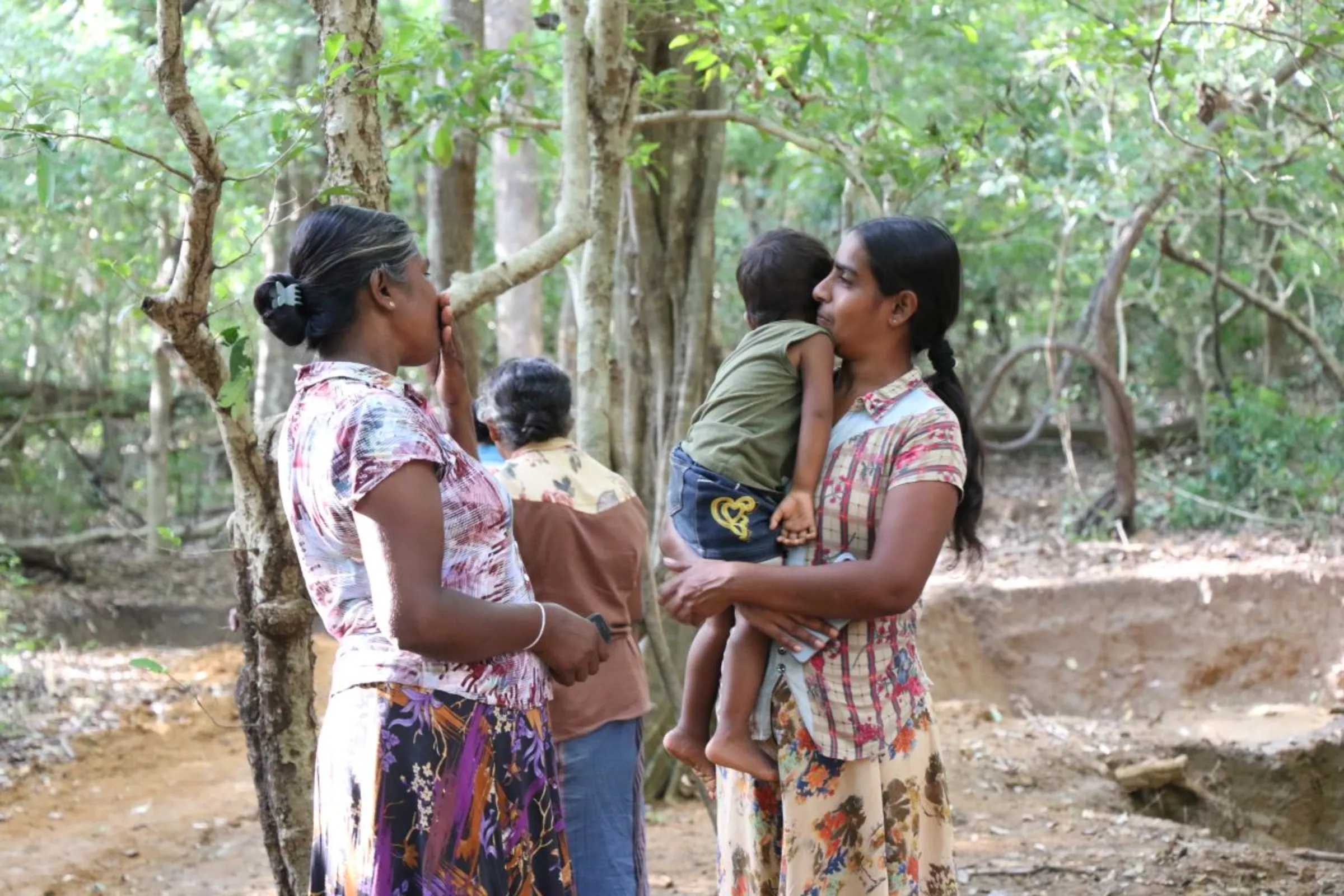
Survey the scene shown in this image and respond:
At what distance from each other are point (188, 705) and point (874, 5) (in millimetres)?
5402

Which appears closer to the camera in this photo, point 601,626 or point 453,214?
point 601,626

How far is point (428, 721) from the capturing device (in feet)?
6.51

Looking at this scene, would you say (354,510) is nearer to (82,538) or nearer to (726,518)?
(726,518)

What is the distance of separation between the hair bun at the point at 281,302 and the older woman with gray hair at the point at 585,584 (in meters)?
1.18

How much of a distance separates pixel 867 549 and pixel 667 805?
409 centimetres

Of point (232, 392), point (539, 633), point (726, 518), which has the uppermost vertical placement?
point (232, 392)

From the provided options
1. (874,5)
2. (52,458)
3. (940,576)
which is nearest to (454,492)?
(874,5)

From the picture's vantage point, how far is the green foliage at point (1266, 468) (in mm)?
9805

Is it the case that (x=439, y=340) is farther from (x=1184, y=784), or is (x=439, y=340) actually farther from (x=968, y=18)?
(x=968, y=18)

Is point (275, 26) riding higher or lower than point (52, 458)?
higher

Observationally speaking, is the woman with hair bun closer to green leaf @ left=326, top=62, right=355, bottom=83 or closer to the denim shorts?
the denim shorts

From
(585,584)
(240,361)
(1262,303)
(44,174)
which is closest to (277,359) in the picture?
(1262,303)

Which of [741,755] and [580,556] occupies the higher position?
[580,556]

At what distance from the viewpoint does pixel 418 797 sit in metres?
1.97
